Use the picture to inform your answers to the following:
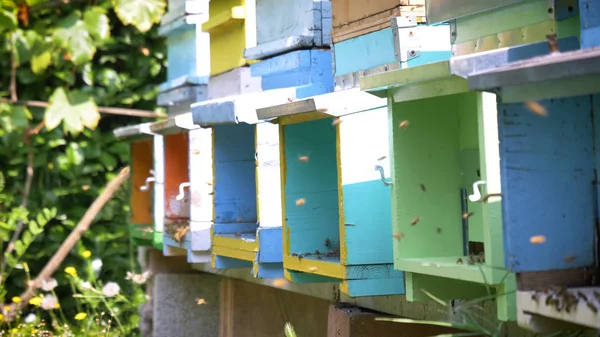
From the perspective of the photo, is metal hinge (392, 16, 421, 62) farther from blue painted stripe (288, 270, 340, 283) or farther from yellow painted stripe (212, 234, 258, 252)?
yellow painted stripe (212, 234, 258, 252)

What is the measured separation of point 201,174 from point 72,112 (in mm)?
2082

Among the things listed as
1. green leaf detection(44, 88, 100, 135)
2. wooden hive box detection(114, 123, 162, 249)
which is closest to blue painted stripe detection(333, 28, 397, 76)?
wooden hive box detection(114, 123, 162, 249)

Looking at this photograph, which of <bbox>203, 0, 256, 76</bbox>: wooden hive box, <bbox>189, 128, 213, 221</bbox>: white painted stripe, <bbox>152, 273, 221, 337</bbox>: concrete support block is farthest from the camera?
<bbox>152, 273, 221, 337</bbox>: concrete support block

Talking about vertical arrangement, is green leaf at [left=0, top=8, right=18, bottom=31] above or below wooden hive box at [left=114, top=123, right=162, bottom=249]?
above

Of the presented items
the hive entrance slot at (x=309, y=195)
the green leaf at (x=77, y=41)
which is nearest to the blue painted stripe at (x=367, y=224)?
the hive entrance slot at (x=309, y=195)

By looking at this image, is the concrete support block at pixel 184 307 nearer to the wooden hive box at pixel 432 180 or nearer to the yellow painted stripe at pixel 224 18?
the yellow painted stripe at pixel 224 18

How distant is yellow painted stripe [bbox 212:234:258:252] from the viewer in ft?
15.3

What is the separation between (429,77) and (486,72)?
0.42m

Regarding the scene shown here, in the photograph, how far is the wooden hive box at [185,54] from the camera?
6.84 meters

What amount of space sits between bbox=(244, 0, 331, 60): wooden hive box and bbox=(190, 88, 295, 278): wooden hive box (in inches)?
14.0

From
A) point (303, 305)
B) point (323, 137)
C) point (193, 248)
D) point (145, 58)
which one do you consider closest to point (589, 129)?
point (323, 137)

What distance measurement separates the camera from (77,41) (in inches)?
288

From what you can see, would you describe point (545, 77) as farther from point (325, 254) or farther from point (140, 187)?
point (140, 187)

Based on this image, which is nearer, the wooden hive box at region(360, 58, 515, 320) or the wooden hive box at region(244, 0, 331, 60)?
the wooden hive box at region(360, 58, 515, 320)
